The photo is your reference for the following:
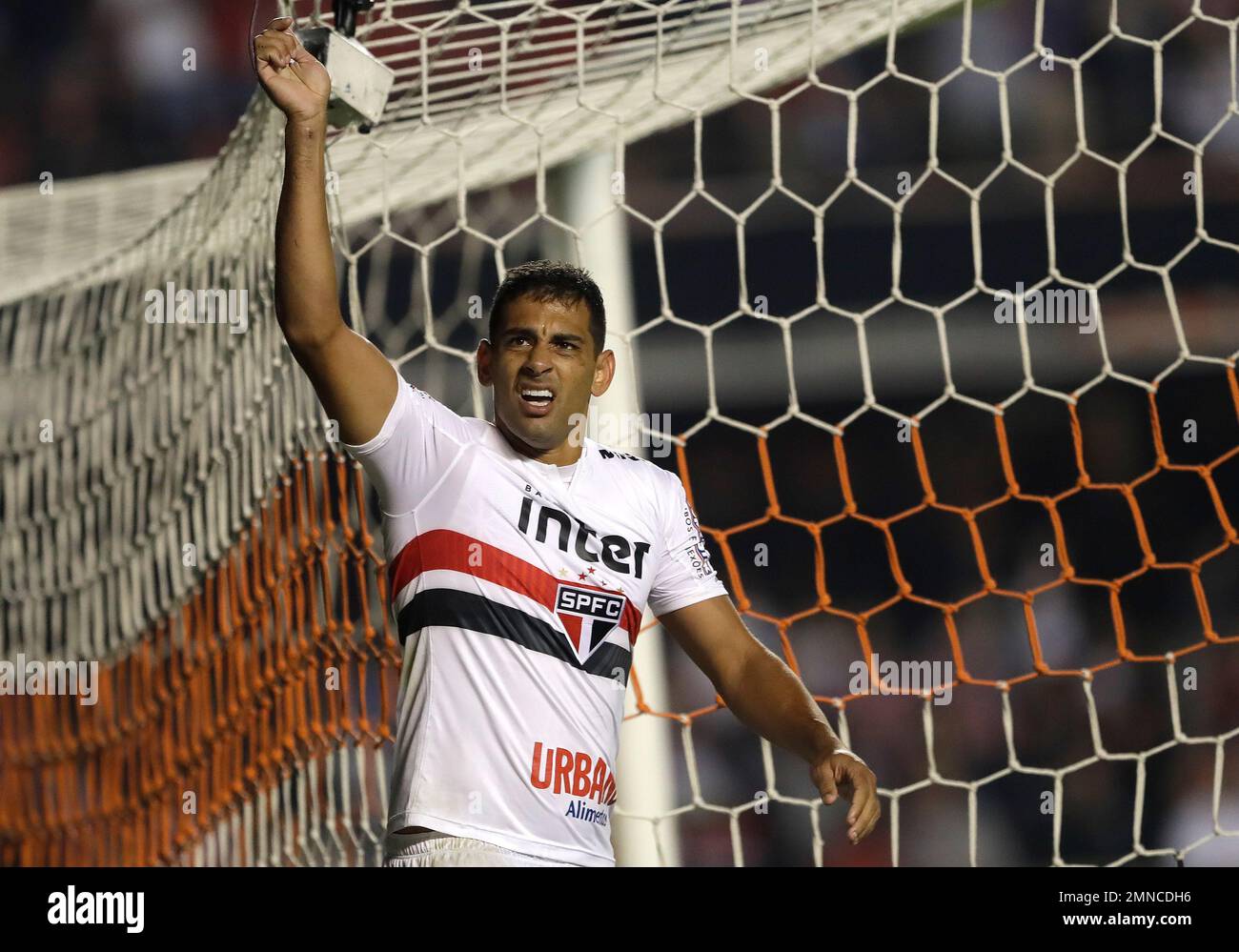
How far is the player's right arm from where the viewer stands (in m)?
1.79

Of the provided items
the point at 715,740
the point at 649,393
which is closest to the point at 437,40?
the point at 715,740

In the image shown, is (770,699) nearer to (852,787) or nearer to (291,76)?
(852,787)

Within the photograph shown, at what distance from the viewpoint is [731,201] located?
8922 millimetres

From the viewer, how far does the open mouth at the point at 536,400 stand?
Result: 198 cm

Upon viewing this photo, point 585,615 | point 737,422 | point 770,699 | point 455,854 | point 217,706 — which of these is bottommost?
point 455,854

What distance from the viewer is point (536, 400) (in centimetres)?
198

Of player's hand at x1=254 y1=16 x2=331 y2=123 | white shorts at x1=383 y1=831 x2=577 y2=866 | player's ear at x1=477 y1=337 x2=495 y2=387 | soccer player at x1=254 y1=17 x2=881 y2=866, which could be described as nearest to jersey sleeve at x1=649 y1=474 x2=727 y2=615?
soccer player at x1=254 y1=17 x2=881 y2=866

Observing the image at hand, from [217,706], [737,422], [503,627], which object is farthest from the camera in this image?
[737,422]

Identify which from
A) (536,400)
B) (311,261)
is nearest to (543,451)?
(536,400)

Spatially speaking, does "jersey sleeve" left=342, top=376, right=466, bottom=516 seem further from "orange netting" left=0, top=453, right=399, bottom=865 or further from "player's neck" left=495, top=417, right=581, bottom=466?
"orange netting" left=0, top=453, right=399, bottom=865

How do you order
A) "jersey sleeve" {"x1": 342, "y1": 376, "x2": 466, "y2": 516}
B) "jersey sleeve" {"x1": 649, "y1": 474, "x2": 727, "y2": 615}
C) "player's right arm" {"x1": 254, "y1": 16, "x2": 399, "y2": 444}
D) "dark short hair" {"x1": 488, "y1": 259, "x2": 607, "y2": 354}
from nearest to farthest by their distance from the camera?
1. "player's right arm" {"x1": 254, "y1": 16, "x2": 399, "y2": 444}
2. "jersey sleeve" {"x1": 342, "y1": 376, "x2": 466, "y2": 516}
3. "dark short hair" {"x1": 488, "y1": 259, "x2": 607, "y2": 354}
4. "jersey sleeve" {"x1": 649, "y1": 474, "x2": 727, "y2": 615}

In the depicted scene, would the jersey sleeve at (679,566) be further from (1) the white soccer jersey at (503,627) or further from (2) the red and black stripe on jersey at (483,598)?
(2) the red and black stripe on jersey at (483,598)

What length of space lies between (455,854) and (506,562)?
0.38 meters
